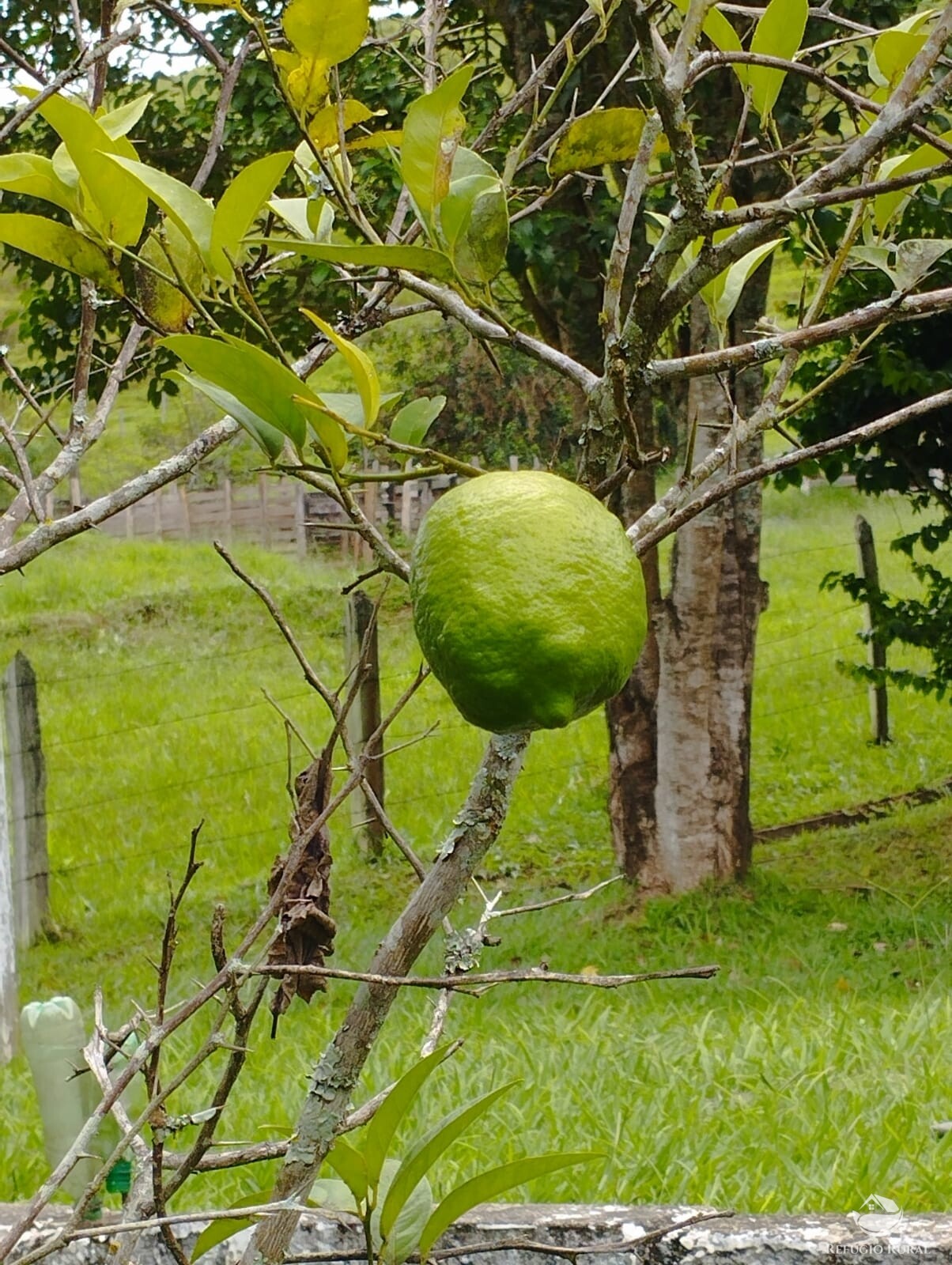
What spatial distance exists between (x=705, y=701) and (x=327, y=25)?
13.5 ft

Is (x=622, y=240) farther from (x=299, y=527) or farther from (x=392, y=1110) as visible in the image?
(x=299, y=527)

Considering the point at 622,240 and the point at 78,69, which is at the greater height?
the point at 78,69

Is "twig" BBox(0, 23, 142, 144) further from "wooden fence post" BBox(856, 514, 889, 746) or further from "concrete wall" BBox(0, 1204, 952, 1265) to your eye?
"wooden fence post" BBox(856, 514, 889, 746)

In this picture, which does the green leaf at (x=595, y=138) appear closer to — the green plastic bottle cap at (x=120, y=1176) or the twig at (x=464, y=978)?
the twig at (x=464, y=978)

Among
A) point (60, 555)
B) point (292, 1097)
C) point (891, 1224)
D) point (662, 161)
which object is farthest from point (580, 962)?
point (60, 555)

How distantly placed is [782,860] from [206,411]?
482 inches

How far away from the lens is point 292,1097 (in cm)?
273

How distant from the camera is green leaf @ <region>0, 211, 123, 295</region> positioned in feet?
2.90

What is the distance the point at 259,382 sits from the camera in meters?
0.74

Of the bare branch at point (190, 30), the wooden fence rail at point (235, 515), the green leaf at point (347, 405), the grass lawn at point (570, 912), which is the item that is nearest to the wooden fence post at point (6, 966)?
the grass lawn at point (570, 912)

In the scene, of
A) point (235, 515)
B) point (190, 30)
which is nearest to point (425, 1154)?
point (190, 30)

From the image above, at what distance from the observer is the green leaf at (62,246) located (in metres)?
0.88

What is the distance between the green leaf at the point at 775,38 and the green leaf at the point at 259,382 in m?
0.40

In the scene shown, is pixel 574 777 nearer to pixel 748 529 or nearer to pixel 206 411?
pixel 748 529
